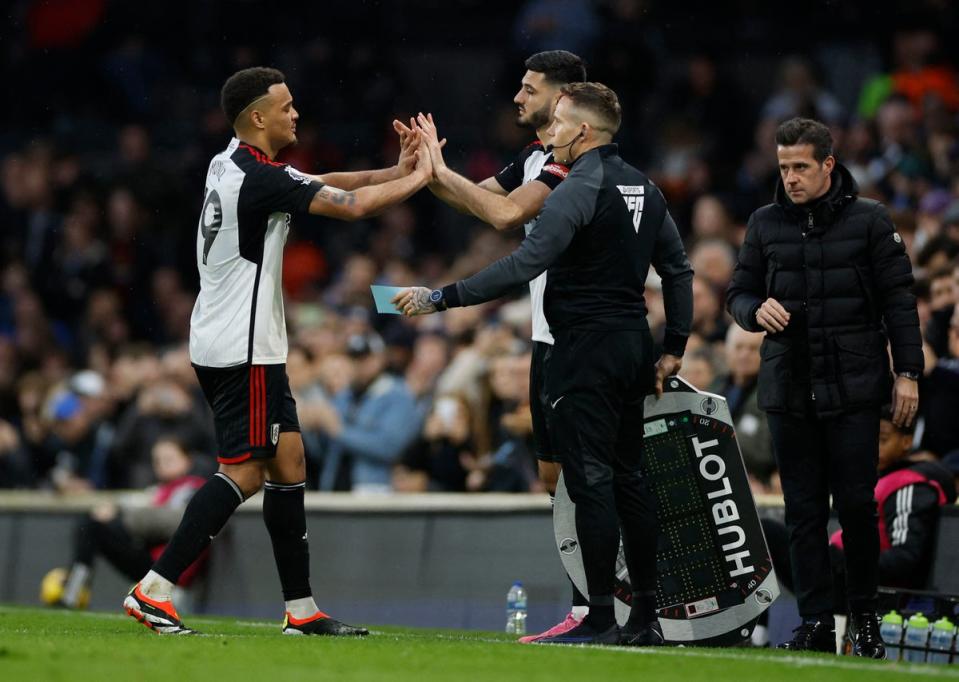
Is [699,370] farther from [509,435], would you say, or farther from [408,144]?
[408,144]

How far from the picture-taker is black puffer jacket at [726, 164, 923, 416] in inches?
288

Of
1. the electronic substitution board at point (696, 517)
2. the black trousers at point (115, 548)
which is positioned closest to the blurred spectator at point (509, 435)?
the black trousers at point (115, 548)

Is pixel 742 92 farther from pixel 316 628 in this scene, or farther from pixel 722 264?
pixel 316 628

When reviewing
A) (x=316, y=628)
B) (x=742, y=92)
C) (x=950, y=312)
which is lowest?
(x=316, y=628)

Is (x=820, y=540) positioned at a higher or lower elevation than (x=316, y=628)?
higher

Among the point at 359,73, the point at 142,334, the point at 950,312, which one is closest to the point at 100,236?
the point at 142,334

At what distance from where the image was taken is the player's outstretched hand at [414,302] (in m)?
6.87

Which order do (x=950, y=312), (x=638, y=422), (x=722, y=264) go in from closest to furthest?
(x=638, y=422) → (x=950, y=312) → (x=722, y=264)

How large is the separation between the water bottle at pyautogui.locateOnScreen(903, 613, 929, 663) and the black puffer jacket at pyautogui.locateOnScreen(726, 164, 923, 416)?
104 centimetres

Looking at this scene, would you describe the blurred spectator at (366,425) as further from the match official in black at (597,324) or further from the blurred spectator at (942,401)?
the match official in black at (597,324)

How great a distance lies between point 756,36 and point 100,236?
6.85 meters

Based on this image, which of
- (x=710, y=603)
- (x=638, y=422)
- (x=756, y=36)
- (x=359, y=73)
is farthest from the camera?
(x=359, y=73)

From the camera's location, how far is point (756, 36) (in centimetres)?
1655

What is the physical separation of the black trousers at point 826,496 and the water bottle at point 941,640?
0.42 meters
